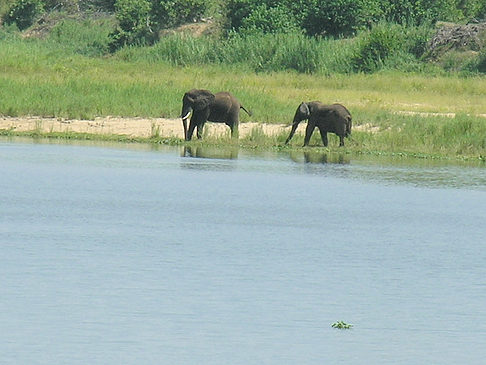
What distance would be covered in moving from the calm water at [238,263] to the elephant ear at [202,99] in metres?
3.56

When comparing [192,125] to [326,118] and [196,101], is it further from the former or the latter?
[326,118]

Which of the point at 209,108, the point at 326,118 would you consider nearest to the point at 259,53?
the point at 209,108

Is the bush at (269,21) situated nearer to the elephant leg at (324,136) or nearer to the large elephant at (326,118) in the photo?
the elephant leg at (324,136)

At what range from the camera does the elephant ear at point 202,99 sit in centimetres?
2662

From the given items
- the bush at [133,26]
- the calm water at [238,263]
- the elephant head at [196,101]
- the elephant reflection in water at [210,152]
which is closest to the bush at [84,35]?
the bush at [133,26]

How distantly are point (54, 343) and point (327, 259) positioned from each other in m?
4.81

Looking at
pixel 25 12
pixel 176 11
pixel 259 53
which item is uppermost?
pixel 176 11

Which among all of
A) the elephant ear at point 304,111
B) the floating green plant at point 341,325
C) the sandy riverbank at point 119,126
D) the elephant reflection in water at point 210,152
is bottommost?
the elephant reflection in water at point 210,152

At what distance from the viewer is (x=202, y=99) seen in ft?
87.7

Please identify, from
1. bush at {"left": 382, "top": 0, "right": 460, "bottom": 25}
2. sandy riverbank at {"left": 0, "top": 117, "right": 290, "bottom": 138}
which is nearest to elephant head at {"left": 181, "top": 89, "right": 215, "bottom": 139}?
sandy riverbank at {"left": 0, "top": 117, "right": 290, "bottom": 138}

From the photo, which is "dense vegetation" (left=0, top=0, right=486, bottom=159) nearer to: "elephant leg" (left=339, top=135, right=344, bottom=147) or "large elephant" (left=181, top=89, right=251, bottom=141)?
"elephant leg" (left=339, top=135, right=344, bottom=147)

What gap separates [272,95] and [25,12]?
107 ft

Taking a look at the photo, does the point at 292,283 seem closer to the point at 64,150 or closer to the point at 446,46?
the point at 64,150

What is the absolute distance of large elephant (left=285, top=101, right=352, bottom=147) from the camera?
2547cm
